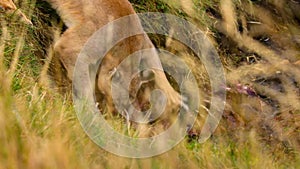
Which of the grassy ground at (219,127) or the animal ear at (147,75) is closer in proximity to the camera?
the grassy ground at (219,127)

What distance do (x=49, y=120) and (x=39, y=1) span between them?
3.13m

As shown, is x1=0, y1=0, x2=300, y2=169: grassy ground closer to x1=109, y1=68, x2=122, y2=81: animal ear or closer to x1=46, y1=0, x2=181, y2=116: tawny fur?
x1=46, y1=0, x2=181, y2=116: tawny fur

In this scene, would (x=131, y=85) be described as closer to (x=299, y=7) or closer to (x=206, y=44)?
(x=206, y=44)

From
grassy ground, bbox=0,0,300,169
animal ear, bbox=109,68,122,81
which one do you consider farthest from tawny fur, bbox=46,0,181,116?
grassy ground, bbox=0,0,300,169

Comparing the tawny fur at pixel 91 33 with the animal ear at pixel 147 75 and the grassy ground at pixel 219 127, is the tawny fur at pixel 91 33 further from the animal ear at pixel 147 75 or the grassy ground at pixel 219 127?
the grassy ground at pixel 219 127

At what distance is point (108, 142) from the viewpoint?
2.67 m

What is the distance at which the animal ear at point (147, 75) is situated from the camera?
4773mm

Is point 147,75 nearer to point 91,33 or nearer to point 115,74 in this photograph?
point 115,74

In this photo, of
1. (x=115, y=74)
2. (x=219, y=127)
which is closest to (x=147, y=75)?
(x=115, y=74)

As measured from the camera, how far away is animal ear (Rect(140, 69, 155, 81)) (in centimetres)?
477

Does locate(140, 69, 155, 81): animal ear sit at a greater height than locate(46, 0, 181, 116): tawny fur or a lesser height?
lesser

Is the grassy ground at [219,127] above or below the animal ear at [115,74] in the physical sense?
above

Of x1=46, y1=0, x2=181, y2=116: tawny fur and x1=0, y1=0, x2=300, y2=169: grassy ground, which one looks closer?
x1=0, y1=0, x2=300, y2=169: grassy ground

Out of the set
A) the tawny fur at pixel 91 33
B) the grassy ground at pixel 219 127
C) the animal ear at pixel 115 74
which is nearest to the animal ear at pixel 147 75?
the tawny fur at pixel 91 33
